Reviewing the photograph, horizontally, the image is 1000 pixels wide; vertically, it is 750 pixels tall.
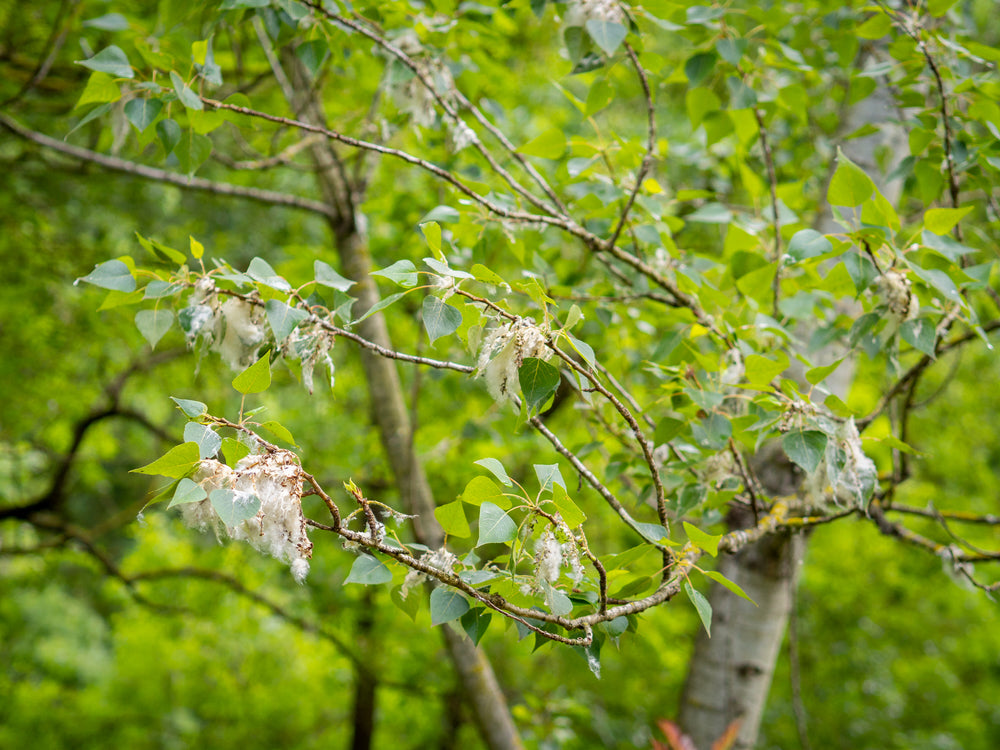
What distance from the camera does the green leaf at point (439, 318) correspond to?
2.87 ft

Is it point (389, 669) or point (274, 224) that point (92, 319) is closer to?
point (274, 224)

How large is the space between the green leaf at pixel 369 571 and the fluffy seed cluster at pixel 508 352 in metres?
0.28

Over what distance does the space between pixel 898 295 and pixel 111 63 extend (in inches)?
53.2

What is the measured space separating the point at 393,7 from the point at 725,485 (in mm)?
1302

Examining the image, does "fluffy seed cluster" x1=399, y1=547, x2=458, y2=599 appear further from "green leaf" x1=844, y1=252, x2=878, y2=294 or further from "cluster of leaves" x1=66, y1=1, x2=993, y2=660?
"green leaf" x1=844, y1=252, x2=878, y2=294

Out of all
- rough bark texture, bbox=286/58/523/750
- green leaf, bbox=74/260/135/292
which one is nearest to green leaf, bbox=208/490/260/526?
green leaf, bbox=74/260/135/292

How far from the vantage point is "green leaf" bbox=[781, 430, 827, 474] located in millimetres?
1026

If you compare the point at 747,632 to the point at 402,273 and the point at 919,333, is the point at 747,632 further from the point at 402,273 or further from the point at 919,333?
the point at 402,273

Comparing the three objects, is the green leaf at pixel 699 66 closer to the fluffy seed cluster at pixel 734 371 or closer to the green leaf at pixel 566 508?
the fluffy seed cluster at pixel 734 371

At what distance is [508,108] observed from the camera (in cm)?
379

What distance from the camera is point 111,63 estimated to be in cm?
104

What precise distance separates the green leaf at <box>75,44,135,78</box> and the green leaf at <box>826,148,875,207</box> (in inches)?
44.8

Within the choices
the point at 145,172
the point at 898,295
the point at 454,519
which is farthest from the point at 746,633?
the point at 145,172

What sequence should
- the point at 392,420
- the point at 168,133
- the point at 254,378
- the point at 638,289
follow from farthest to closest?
the point at 392,420, the point at 638,289, the point at 168,133, the point at 254,378
